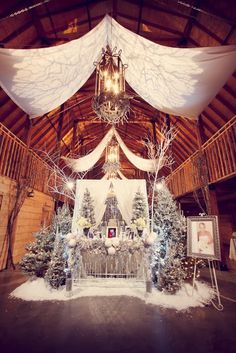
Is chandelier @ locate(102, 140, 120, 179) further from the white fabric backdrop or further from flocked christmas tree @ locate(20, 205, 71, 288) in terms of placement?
flocked christmas tree @ locate(20, 205, 71, 288)

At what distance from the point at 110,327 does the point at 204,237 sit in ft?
7.26

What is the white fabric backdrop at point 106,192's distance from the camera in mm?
5832

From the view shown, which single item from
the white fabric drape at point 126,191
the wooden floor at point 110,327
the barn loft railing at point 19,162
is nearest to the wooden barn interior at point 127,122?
the barn loft railing at point 19,162

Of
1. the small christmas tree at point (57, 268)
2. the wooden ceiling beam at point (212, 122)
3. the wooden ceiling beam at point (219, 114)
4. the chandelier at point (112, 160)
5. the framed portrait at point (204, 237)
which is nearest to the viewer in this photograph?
the framed portrait at point (204, 237)

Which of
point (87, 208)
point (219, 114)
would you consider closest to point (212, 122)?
point (219, 114)

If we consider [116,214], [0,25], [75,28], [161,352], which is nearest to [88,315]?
[161,352]

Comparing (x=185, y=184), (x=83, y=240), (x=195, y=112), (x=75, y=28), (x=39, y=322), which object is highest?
(x=75, y=28)

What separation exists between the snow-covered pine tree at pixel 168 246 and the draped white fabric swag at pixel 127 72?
2315 millimetres

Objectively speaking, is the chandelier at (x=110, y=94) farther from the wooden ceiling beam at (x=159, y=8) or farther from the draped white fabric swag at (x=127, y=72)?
the wooden ceiling beam at (x=159, y=8)

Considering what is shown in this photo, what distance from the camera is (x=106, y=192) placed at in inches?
233

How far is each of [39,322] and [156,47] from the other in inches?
185

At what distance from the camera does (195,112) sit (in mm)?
4297

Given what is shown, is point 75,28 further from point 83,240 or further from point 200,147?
point 83,240

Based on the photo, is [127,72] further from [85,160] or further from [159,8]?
[85,160]
